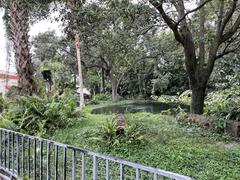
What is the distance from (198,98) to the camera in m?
7.29

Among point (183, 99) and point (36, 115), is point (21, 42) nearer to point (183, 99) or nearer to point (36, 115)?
point (36, 115)

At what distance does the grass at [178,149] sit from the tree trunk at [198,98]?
3.86 feet

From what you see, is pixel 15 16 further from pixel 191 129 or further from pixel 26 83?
pixel 191 129

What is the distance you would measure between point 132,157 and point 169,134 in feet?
4.32

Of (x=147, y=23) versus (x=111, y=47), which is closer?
(x=147, y=23)

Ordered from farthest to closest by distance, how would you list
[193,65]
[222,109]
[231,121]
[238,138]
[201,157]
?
[193,65] → [222,109] → [231,121] → [238,138] → [201,157]

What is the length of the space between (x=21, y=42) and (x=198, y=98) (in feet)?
15.2

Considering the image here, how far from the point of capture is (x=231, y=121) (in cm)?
568

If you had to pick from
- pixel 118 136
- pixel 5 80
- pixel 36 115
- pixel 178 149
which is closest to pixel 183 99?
pixel 36 115

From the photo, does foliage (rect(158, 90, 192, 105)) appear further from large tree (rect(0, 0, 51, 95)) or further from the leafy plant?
the leafy plant

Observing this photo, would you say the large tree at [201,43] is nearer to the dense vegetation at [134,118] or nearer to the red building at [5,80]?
the dense vegetation at [134,118]

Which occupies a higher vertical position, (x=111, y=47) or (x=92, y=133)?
(x=111, y=47)

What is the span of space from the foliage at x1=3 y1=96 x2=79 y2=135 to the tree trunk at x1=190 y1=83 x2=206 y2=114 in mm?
3218

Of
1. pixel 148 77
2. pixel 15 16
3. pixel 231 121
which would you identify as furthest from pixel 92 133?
pixel 148 77
